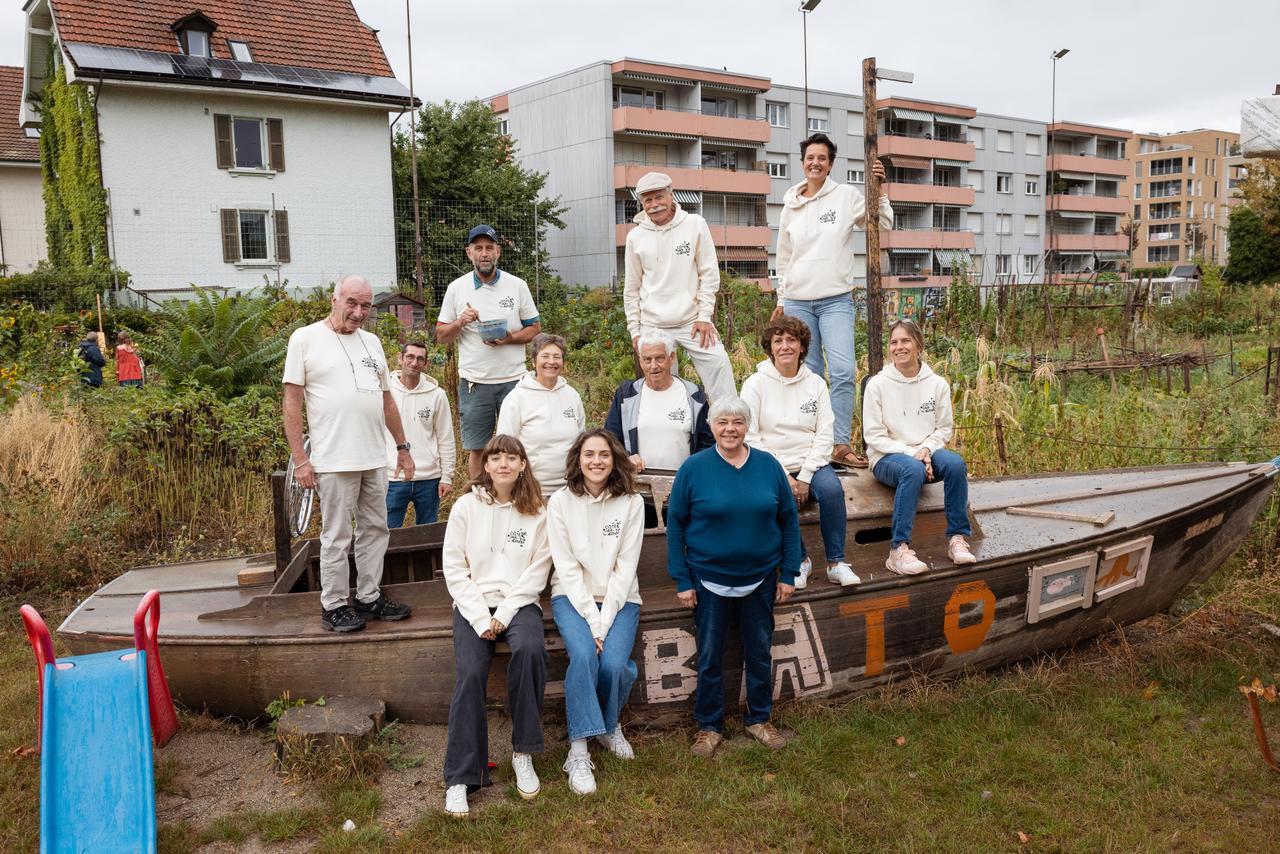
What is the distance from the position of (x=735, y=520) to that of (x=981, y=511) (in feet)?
7.87

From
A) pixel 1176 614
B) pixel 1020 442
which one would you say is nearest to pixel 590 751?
pixel 1176 614

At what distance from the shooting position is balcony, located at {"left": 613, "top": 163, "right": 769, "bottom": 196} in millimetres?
32250

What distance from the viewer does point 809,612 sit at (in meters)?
4.88

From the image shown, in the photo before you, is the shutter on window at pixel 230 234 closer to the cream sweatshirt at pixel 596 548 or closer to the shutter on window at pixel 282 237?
the shutter on window at pixel 282 237

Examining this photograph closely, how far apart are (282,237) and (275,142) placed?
7.26 feet

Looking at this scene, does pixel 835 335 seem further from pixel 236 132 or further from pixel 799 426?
pixel 236 132

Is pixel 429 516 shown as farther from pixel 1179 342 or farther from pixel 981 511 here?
pixel 1179 342

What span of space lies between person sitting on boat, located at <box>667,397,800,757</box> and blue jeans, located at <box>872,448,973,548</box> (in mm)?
827

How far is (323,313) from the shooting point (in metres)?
15.9

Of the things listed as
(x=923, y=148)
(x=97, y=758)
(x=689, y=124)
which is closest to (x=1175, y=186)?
(x=923, y=148)

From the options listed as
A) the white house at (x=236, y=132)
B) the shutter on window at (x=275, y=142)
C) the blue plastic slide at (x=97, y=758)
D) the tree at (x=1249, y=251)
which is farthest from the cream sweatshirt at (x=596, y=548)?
the tree at (x=1249, y=251)

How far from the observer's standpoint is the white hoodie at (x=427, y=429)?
6117 millimetres

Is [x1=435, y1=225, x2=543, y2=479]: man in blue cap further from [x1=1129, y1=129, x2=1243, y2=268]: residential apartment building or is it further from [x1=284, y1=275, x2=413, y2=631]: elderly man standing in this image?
[x1=1129, y1=129, x2=1243, y2=268]: residential apartment building

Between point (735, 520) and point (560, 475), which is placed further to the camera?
point (560, 475)
